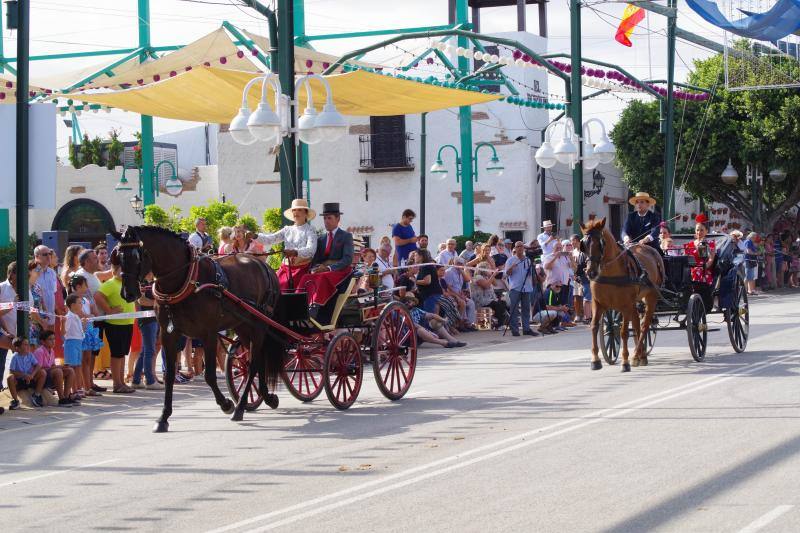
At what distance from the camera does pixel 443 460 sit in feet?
30.7

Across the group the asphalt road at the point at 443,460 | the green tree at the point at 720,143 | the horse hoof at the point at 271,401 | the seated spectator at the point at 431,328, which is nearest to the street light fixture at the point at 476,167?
the green tree at the point at 720,143

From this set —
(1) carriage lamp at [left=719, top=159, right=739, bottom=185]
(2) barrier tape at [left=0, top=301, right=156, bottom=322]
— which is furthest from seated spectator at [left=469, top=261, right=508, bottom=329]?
(1) carriage lamp at [left=719, top=159, right=739, bottom=185]

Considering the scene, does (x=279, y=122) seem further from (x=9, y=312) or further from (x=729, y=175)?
(x=729, y=175)

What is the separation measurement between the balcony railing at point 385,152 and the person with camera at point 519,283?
67.9 ft

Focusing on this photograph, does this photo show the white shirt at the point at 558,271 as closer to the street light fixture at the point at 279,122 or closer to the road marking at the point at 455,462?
the street light fixture at the point at 279,122

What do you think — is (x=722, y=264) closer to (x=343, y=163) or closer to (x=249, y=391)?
(x=249, y=391)

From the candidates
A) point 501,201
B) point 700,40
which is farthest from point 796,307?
point 501,201

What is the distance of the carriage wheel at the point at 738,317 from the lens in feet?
55.1

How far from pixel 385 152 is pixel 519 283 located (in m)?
21.9

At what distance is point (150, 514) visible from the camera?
778cm

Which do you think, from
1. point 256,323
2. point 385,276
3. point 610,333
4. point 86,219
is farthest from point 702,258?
point 86,219

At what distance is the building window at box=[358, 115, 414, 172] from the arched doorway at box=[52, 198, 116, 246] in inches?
385

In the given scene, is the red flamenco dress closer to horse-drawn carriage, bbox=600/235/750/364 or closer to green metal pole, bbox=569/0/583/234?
horse-drawn carriage, bbox=600/235/750/364

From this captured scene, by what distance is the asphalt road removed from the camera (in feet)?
24.6
